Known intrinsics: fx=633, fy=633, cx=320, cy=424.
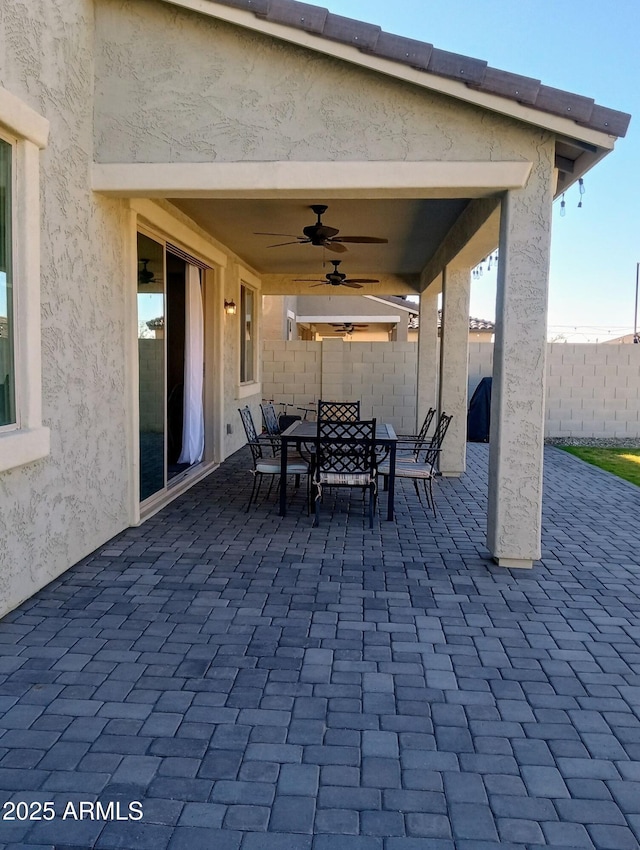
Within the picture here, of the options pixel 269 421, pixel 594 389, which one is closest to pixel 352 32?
pixel 269 421

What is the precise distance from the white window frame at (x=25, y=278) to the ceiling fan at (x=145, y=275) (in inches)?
80.0

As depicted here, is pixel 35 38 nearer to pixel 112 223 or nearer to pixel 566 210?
pixel 112 223

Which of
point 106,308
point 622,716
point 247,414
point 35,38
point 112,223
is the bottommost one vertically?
point 622,716

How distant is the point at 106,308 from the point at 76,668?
2.89 metres

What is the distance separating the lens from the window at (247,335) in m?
10.5

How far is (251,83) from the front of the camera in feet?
14.7

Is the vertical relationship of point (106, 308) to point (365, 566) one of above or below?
above

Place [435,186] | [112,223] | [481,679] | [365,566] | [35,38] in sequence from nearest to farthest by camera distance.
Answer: [481,679] < [35,38] < [435,186] < [365,566] < [112,223]

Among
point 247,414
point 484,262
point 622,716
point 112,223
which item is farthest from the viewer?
point 484,262

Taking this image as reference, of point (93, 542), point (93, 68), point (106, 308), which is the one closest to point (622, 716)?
point (93, 542)

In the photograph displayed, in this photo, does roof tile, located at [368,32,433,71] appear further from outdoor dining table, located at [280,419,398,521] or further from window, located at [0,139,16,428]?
outdoor dining table, located at [280,419,398,521]

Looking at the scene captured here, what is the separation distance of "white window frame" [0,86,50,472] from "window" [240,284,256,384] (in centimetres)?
653

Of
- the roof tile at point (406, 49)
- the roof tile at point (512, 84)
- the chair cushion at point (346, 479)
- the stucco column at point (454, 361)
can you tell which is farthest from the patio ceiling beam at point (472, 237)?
the chair cushion at point (346, 479)

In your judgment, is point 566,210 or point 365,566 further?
point 566,210
